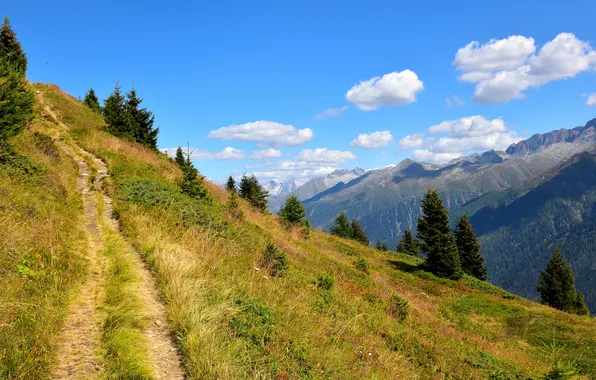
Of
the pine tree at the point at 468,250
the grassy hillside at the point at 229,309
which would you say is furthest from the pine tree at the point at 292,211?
the pine tree at the point at 468,250

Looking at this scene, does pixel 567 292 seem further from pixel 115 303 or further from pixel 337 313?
pixel 115 303

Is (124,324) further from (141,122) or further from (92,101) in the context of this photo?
(92,101)

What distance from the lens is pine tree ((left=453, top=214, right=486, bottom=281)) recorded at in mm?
50688

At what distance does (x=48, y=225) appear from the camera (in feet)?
22.0

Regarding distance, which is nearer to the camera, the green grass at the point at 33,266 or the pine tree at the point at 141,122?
the green grass at the point at 33,266

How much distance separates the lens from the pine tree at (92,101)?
43875mm

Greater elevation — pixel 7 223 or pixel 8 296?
pixel 7 223

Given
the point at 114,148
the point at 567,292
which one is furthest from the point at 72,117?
the point at 567,292

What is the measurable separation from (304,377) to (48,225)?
625 centimetres

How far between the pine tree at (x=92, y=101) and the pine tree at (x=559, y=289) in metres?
70.1

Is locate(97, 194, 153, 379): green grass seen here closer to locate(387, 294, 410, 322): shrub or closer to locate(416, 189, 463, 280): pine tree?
locate(387, 294, 410, 322): shrub

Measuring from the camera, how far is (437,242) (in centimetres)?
3516

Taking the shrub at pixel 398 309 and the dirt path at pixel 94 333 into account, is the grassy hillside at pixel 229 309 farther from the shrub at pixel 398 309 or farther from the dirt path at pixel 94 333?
the dirt path at pixel 94 333

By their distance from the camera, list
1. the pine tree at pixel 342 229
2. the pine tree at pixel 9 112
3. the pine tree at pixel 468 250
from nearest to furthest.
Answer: the pine tree at pixel 9 112 → the pine tree at pixel 468 250 → the pine tree at pixel 342 229
